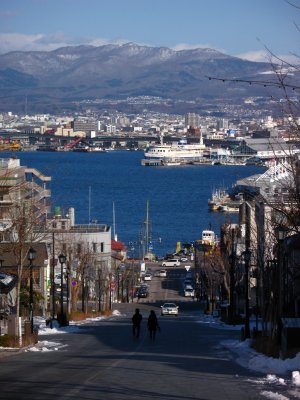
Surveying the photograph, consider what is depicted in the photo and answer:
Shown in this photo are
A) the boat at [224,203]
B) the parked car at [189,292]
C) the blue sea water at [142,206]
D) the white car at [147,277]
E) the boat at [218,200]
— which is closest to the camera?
the parked car at [189,292]

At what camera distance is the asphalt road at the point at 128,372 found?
1328cm

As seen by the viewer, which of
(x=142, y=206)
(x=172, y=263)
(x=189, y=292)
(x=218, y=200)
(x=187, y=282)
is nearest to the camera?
(x=189, y=292)

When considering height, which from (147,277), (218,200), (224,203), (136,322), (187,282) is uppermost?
(218,200)

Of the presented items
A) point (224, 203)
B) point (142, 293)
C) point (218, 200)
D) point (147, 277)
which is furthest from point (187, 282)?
point (218, 200)

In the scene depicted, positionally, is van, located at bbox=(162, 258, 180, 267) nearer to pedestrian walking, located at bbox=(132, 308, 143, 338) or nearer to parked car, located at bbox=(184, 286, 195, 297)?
parked car, located at bbox=(184, 286, 195, 297)

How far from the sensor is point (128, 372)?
1611 centimetres

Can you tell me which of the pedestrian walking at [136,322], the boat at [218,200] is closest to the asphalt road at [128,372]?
the pedestrian walking at [136,322]

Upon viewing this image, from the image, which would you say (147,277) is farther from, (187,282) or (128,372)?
(128,372)

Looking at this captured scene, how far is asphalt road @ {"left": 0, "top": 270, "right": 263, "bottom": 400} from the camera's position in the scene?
13.3m

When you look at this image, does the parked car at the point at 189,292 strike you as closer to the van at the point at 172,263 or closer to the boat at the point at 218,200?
the van at the point at 172,263

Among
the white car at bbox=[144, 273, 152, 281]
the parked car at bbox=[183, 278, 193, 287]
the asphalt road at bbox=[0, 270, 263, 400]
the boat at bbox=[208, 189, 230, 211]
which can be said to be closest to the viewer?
the asphalt road at bbox=[0, 270, 263, 400]

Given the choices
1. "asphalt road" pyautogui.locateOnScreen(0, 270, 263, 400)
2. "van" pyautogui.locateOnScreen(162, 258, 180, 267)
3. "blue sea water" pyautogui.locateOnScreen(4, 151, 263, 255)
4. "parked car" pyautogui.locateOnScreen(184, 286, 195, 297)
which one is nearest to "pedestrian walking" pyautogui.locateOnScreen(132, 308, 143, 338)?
"asphalt road" pyautogui.locateOnScreen(0, 270, 263, 400)

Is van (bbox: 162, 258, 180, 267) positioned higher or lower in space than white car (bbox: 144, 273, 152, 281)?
higher

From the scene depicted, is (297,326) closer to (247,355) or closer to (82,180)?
(247,355)
